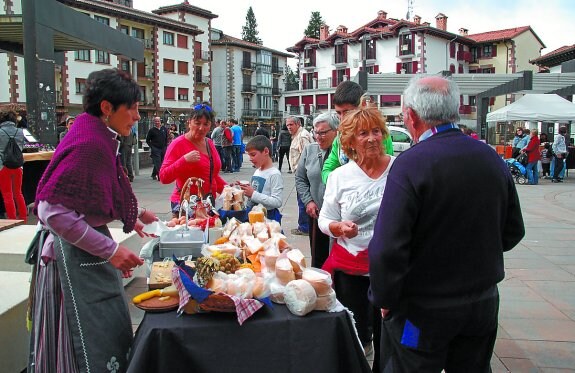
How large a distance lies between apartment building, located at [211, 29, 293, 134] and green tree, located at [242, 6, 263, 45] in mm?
14643

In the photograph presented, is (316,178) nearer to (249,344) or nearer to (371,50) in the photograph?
(249,344)

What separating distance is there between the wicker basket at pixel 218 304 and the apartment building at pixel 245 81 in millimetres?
61842

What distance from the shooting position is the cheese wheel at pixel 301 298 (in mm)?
2281

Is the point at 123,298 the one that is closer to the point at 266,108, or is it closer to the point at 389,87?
Result: the point at 389,87

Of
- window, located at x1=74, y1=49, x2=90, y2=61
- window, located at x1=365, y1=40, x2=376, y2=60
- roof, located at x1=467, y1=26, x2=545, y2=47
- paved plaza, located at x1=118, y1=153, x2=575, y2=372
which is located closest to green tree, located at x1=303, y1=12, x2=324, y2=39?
window, located at x1=365, y1=40, x2=376, y2=60

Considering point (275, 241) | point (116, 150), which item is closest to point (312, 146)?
point (275, 241)

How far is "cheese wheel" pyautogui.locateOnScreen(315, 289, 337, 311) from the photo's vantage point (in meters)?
2.36

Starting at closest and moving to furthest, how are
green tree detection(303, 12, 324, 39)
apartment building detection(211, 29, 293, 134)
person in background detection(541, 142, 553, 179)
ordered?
person in background detection(541, 142, 553, 179)
apartment building detection(211, 29, 293, 134)
green tree detection(303, 12, 324, 39)

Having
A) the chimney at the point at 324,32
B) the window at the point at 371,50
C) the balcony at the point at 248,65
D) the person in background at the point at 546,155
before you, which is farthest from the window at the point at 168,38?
the person in background at the point at 546,155

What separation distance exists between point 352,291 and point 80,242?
5.42 feet

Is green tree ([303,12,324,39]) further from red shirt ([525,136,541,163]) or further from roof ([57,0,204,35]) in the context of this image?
red shirt ([525,136,541,163])

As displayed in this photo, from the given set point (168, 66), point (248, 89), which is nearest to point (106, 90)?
point (168, 66)

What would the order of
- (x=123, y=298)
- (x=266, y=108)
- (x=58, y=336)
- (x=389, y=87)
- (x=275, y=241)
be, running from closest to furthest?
1. (x=58, y=336)
2. (x=123, y=298)
3. (x=275, y=241)
4. (x=389, y=87)
5. (x=266, y=108)

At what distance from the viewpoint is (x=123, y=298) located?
2.51 metres
